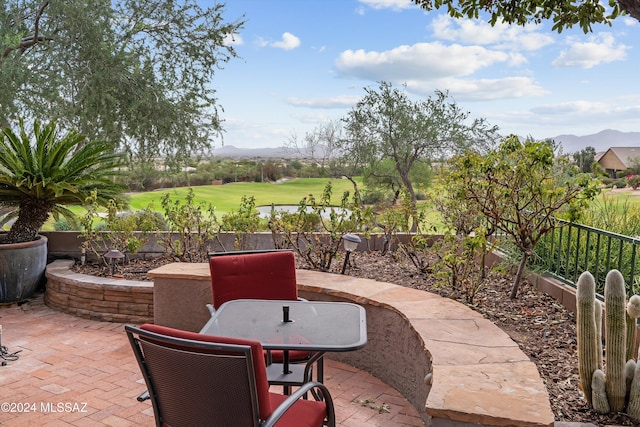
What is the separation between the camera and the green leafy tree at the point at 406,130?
42.1 ft

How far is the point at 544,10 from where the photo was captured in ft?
14.2

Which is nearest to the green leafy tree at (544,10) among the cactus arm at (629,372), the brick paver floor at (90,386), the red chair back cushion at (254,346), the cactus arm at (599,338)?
the cactus arm at (599,338)

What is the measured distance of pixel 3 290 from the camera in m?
5.94

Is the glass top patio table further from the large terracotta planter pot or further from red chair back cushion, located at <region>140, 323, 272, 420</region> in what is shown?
the large terracotta planter pot

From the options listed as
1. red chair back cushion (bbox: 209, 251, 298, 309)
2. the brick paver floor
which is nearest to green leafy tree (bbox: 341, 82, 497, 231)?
the brick paver floor

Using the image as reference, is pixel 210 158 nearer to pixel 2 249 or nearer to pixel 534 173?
pixel 2 249

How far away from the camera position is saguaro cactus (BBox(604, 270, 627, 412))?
264cm

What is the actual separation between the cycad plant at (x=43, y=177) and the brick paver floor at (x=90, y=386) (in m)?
1.58

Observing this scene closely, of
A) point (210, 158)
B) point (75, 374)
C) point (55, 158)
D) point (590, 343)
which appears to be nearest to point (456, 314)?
point (590, 343)

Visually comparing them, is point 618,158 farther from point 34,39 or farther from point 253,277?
point 253,277

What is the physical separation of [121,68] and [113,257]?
3.73 metres

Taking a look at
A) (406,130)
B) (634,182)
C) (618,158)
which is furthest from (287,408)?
(618,158)

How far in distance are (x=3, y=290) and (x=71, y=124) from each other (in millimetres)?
3472

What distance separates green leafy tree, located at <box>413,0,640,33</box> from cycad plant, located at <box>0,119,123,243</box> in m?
4.11
